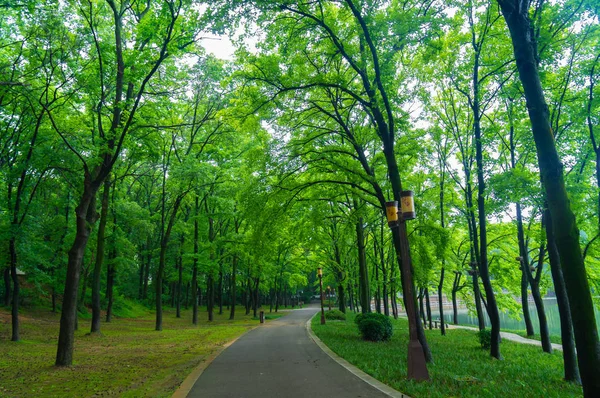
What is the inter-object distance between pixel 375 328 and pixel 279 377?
688 cm

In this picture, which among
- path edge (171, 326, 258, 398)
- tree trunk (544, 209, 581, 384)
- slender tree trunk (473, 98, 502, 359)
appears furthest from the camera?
slender tree trunk (473, 98, 502, 359)

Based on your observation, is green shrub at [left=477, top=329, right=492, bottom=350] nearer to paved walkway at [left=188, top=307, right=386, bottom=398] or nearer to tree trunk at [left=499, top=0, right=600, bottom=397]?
paved walkway at [left=188, top=307, right=386, bottom=398]

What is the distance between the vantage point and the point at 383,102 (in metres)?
10.6

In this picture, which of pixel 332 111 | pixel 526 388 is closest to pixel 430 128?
pixel 332 111

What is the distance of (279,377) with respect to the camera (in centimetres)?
767

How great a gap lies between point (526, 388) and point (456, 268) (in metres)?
13.6

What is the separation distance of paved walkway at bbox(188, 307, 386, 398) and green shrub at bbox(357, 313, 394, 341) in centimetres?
295

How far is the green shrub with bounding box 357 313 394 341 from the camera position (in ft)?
44.7

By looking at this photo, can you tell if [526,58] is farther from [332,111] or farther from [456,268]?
[456,268]

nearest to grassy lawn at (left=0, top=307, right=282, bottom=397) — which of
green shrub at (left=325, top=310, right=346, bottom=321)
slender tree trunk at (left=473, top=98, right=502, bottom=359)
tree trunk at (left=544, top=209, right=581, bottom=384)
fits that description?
tree trunk at (left=544, top=209, right=581, bottom=384)

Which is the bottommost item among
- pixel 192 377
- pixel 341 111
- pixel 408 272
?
pixel 192 377

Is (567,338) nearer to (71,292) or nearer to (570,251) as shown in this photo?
(570,251)

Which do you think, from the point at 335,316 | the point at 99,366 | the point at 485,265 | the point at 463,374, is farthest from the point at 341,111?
the point at 335,316

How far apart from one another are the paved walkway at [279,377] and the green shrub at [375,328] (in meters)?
2.95
